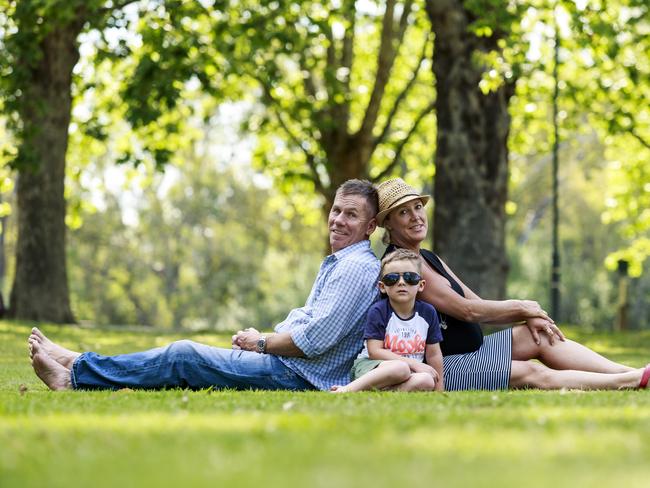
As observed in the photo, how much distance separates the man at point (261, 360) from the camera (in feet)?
27.4

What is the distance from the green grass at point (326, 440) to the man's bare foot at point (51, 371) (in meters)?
0.89

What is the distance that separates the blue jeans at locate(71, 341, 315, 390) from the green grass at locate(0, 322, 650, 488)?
84 centimetres

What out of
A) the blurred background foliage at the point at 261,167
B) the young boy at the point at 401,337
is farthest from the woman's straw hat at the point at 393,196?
the blurred background foliage at the point at 261,167

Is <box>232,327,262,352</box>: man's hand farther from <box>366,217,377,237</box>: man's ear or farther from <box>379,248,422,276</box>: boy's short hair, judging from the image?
<box>366,217,377,237</box>: man's ear

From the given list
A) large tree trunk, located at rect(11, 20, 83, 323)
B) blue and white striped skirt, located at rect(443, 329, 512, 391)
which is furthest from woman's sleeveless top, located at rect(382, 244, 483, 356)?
large tree trunk, located at rect(11, 20, 83, 323)

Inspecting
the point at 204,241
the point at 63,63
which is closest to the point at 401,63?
the point at 63,63

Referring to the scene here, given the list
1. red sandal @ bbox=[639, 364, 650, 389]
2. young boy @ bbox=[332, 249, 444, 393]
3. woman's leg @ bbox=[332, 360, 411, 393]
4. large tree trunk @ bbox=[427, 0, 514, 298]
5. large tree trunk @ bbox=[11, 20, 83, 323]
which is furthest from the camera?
large tree trunk @ bbox=[11, 20, 83, 323]

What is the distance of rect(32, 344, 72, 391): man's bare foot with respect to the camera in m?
8.41

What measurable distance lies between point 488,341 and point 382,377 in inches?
55.5

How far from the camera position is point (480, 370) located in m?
8.64

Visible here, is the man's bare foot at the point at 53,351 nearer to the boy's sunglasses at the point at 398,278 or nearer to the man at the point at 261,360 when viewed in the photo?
the man at the point at 261,360

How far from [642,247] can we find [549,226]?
27.7 m

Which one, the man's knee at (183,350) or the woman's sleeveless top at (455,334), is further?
the woman's sleeveless top at (455,334)

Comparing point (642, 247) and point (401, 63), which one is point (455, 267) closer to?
point (401, 63)
